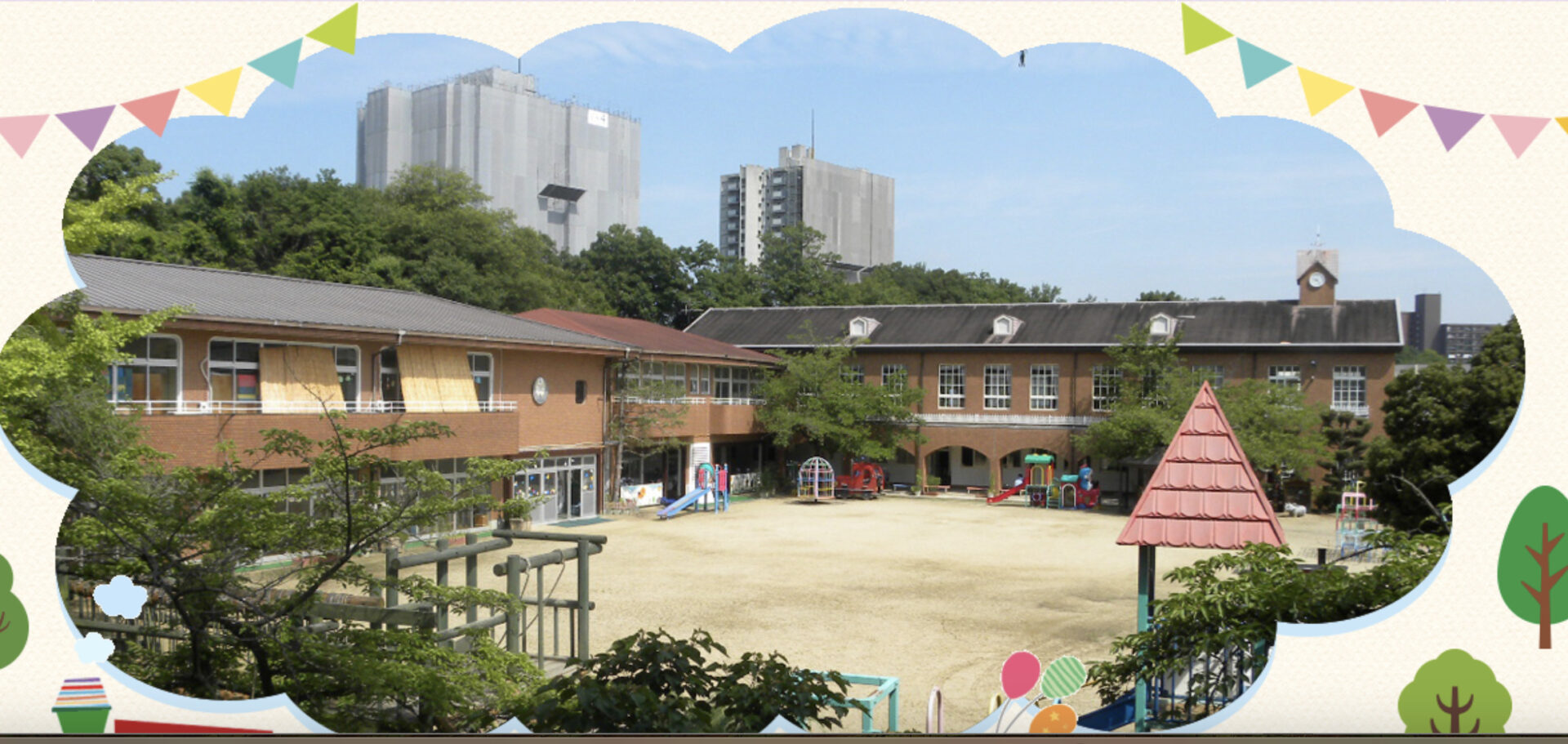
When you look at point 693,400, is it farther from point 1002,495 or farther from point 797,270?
point 797,270

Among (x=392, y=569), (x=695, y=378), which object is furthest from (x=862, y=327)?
(x=392, y=569)

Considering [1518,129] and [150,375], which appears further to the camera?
[150,375]

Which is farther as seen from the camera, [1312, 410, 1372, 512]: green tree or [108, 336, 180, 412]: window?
[1312, 410, 1372, 512]: green tree

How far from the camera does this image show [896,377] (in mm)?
20734

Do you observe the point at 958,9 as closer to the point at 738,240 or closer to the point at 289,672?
the point at 738,240

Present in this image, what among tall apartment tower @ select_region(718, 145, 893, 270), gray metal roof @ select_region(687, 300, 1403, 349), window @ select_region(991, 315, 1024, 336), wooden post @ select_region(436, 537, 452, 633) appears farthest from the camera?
window @ select_region(991, 315, 1024, 336)

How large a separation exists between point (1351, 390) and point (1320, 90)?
6.66 metres

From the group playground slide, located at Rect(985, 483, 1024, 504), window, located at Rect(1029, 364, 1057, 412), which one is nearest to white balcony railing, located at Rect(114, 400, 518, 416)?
window, located at Rect(1029, 364, 1057, 412)

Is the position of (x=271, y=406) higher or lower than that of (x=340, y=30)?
lower

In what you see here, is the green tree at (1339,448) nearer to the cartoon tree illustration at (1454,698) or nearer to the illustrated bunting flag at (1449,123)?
the cartoon tree illustration at (1454,698)

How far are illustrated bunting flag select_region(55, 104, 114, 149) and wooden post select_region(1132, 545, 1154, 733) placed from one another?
514 centimetres

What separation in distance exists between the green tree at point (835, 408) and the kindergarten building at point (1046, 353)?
0.37 meters

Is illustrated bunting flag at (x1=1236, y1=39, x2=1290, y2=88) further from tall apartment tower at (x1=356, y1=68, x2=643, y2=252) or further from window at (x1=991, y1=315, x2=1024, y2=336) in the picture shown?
window at (x1=991, y1=315, x2=1024, y2=336)

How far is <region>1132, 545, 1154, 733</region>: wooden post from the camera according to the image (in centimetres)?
479
